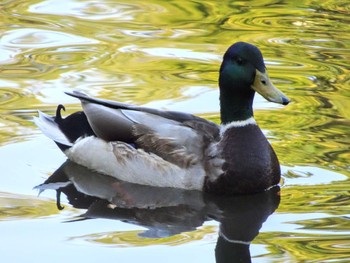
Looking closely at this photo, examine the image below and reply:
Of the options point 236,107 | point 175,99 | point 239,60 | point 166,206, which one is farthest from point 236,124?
point 175,99

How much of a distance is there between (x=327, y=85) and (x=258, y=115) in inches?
52.9

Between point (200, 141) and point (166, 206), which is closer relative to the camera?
point (166, 206)

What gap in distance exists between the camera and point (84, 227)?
8.12m

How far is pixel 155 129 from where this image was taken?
30.1 ft

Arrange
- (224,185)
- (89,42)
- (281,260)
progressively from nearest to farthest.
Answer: (281,260) → (224,185) → (89,42)

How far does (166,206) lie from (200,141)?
64cm

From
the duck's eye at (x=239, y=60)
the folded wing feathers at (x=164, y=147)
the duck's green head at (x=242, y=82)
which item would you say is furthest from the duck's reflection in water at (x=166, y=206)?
the duck's eye at (x=239, y=60)

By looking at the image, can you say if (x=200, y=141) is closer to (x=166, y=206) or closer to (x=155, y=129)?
(x=155, y=129)

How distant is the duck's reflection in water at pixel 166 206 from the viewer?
814 cm

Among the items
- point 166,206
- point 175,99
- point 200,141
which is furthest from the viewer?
point 175,99

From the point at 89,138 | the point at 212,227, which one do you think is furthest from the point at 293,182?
the point at 89,138

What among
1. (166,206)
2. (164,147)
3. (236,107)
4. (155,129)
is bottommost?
(166,206)

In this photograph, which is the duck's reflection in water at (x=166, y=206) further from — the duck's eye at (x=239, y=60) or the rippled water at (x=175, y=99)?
the duck's eye at (x=239, y=60)

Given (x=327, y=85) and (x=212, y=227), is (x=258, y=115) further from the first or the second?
(x=212, y=227)
